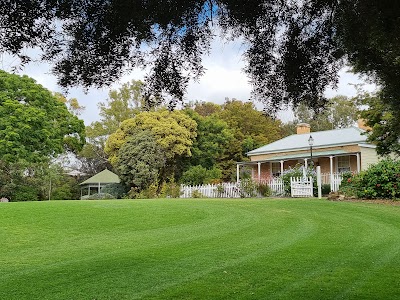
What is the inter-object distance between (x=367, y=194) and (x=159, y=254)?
513 inches

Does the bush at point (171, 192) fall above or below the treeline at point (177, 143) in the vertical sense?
below

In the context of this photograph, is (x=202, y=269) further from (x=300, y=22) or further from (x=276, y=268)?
(x=300, y=22)

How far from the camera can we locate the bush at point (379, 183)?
60.0 feet

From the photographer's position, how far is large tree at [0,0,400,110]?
3.16 meters

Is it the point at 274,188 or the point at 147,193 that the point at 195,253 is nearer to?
the point at 274,188

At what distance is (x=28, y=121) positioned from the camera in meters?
29.2

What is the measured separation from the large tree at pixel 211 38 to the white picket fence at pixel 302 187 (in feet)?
62.5

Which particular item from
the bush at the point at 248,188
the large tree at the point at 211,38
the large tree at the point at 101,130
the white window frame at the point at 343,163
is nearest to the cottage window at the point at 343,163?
the white window frame at the point at 343,163

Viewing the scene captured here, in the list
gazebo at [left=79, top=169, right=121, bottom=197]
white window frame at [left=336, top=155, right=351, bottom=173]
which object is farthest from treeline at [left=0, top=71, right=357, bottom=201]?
white window frame at [left=336, top=155, right=351, bottom=173]

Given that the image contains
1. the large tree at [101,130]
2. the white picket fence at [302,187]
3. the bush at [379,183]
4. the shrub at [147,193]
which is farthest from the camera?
the large tree at [101,130]

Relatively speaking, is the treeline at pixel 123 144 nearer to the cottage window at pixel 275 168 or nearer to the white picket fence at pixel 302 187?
the cottage window at pixel 275 168

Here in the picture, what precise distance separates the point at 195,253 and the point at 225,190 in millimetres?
18231

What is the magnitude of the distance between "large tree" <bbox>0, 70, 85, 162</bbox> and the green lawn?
609 inches

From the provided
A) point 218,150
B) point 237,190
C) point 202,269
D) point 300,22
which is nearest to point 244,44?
point 300,22
